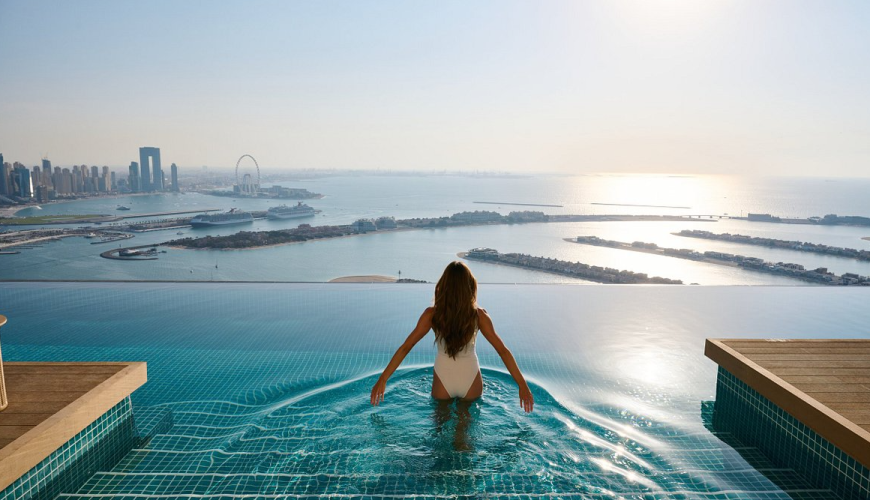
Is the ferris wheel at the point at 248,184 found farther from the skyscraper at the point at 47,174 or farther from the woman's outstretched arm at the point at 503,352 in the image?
the woman's outstretched arm at the point at 503,352

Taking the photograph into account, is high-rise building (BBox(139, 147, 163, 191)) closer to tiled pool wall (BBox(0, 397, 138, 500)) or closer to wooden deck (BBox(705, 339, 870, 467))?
tiled pool wall (BBox(0, 397, 138, 500))

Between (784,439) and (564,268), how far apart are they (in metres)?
7.94

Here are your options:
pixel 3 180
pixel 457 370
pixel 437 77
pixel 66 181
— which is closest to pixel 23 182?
pixel 3 180

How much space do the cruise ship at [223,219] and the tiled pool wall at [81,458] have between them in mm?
12008

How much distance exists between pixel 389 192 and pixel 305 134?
323 inches

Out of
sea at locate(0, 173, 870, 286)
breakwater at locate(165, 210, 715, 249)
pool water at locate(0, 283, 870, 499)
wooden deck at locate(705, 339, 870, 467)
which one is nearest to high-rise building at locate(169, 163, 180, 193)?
sea at locate(0, 173, 870, 286)

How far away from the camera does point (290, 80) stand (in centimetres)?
1166

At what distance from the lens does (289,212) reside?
15250 mm

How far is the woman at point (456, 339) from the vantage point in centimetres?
194

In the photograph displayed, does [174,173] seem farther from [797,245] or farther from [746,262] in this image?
[797,245]

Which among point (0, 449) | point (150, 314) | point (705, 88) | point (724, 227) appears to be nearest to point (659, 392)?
point (0, 449)

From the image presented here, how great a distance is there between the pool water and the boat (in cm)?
973

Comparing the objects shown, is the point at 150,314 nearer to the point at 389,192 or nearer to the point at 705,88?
the point at 705,88

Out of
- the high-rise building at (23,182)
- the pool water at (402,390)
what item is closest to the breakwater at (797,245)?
the pool water at (402,390)
